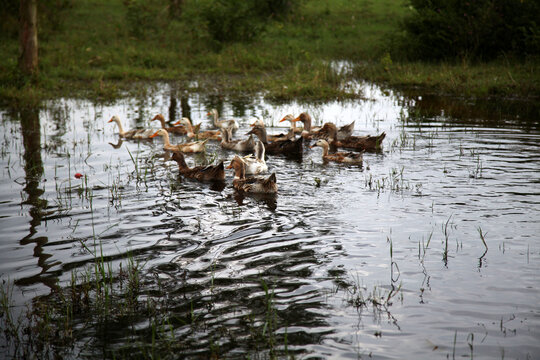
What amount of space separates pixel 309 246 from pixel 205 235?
1.47m

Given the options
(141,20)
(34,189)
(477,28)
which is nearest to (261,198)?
(34,189)

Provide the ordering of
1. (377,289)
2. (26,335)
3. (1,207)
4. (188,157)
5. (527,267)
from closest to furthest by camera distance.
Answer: (26,335) < (377,289) < (527,267) < (1,207) < (188,157)

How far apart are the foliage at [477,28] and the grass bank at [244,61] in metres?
1.21

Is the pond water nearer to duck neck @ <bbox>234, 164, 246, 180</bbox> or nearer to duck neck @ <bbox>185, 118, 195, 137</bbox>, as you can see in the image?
duck neck @ <bbox>234, 164, 246, 180</bbox>

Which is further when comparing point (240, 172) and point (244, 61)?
point (244, 61)

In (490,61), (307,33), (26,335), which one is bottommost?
(26,335)

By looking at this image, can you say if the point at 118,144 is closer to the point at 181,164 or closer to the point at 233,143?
the point at 233,143

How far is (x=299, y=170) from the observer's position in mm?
11383

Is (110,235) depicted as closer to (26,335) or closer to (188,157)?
(26,335)

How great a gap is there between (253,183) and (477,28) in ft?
56.5

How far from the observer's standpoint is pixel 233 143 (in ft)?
43.7

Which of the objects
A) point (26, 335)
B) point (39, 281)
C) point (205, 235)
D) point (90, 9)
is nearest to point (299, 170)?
point (205, 235)

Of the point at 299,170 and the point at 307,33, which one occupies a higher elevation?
the point at 307,33

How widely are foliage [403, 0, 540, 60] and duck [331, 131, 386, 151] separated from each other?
39.4 ft
